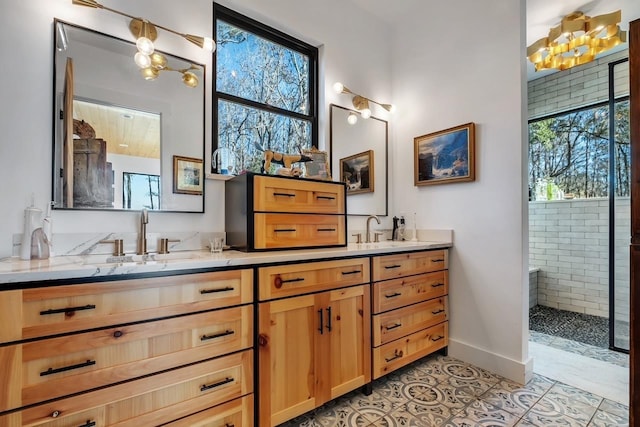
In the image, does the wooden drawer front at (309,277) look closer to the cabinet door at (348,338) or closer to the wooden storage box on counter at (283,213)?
the cabinet door at (348,338)

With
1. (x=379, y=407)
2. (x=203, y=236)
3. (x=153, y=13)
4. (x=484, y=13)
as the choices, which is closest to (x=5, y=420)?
(x=203, y=236)

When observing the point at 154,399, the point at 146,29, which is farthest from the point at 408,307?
the point at 146,29

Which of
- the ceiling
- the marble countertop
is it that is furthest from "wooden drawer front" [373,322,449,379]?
the ceiling

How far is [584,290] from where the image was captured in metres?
3.47

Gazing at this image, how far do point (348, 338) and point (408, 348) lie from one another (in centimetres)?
61

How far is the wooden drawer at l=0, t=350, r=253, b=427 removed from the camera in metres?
1.04

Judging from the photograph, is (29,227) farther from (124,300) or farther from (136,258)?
(124,300)

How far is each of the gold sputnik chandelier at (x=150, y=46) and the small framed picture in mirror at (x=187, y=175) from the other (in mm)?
476

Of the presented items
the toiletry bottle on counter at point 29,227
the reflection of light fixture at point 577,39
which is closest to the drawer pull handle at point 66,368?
the toiletry bottle on counter at point 29,227

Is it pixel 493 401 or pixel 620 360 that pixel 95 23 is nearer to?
pixel 493 401

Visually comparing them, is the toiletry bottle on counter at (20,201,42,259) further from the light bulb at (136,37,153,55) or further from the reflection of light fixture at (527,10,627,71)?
the reflection of light fixture at (527,10,627,71)

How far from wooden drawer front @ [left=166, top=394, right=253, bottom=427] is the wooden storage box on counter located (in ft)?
2.43

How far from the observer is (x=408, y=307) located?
2.16 meters

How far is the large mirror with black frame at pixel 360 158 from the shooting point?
2.65 meters
